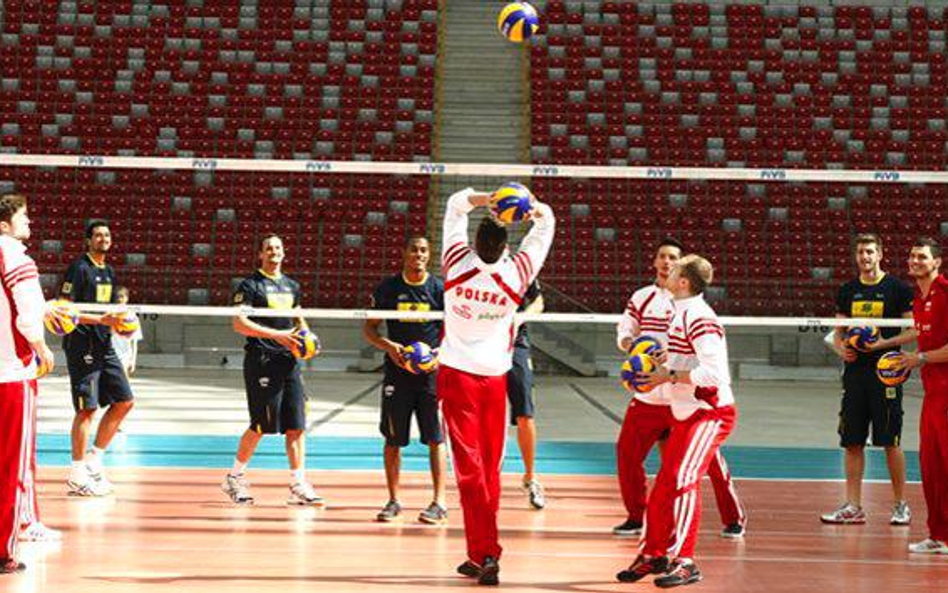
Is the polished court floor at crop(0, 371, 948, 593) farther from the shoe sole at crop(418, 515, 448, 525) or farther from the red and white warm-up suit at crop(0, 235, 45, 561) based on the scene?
the red and white warm-up suit at crop(0, 235, 45, 561)

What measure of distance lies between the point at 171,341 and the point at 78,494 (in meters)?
15.0

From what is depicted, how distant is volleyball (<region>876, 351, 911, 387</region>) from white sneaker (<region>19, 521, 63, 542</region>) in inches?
205

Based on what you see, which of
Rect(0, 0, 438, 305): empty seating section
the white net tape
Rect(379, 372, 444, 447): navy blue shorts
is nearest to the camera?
Rect(379, 372, 444, 447): navy blue shorts

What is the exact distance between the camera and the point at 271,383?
9.05m

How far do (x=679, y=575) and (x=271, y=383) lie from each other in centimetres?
368

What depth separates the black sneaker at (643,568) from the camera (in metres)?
6.48

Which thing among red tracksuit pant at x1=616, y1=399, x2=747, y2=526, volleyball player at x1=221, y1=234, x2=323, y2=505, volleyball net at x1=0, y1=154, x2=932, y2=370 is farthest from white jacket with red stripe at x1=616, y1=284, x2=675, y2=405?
volleyball net at x1=0, y1=154, x2=932, y2=370

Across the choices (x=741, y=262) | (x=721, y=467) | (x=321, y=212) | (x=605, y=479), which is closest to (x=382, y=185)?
(x=321, y=212)

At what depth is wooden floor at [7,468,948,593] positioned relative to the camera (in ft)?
21.4

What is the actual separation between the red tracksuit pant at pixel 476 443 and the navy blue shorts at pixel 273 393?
252cm

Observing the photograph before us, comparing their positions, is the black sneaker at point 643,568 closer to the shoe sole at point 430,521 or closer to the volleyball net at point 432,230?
the shoe sole at point 430,521

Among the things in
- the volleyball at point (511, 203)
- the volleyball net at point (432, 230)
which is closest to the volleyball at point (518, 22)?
the volleyball at point (511, 203)

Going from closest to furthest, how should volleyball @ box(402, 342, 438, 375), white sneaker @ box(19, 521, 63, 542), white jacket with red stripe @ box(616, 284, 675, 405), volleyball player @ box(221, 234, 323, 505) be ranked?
1. white sneaker @ box(19, 521, 63, 542)
2. white jacket with red stripe @ box(616, 284, 675, 405)
3. volleyball @ box(402, 342, 438, 375)
4. volleyball player @ box(221, 234, 323, 505)

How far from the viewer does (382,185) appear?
86.4ft
